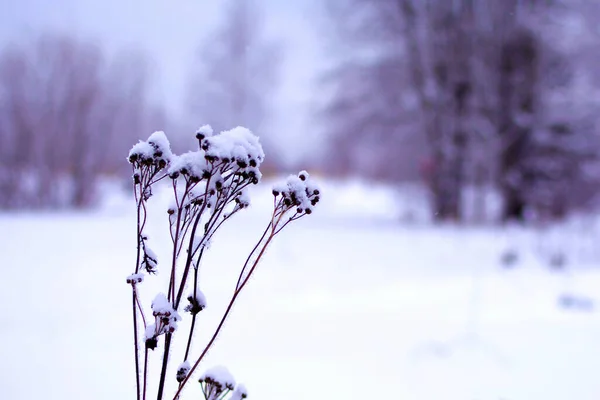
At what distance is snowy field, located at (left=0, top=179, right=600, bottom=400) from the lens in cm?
267

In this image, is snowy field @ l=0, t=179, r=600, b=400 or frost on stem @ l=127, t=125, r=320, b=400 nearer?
frost on stem @ l=127, t=125, r=320, b=400

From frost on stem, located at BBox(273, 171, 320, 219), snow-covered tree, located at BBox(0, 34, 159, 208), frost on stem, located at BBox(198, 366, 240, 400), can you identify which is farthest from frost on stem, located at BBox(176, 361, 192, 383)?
snow-covered tree, located at BBox(0, 34, 159, 208)

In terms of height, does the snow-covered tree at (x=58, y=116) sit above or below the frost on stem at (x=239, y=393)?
above

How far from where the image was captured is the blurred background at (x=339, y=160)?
312 centimetres

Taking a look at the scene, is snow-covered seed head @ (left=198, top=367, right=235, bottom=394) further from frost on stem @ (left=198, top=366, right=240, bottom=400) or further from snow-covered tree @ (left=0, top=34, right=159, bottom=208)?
snow-covered tree @ (left=0, top=34, right=159, bottom=208)

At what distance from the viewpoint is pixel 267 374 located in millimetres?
2807

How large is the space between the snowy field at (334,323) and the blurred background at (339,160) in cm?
3

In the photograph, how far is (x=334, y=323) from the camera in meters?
3.88

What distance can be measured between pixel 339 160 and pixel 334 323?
1046 centimetres

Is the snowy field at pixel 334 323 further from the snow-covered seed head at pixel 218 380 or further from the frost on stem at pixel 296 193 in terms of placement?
the frost on stem at pixel 296 193

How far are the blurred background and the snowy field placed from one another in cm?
3

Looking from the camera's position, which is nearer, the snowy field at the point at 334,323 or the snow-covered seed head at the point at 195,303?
the snow-covered seed head at the point at 195,303

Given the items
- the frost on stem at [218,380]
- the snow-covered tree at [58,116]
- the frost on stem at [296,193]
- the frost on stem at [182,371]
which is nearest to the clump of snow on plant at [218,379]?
the frost on stem at [218,380]

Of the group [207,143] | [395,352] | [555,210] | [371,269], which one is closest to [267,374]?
[395,352]
